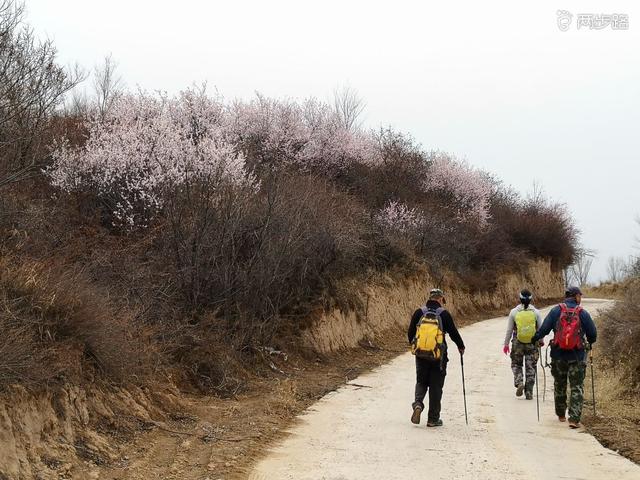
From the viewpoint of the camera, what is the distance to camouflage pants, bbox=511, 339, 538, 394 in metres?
11.7

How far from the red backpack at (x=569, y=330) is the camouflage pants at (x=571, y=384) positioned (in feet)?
0.87

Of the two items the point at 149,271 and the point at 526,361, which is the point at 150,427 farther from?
the point at 526,361

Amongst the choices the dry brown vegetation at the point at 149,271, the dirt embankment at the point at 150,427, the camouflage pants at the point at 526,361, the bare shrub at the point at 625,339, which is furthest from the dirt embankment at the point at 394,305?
the bare shrub at the point at 625,339

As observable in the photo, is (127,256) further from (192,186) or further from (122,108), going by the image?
(122,108)

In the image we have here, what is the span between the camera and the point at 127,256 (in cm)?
1352

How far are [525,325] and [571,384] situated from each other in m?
2.27

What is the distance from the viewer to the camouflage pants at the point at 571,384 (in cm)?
950

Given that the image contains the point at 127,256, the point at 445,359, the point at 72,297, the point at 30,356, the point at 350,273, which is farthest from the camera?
the point at 350,273

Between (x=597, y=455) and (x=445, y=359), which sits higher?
(x=445, y=359)

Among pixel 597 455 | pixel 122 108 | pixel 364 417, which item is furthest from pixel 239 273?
pixel 122 108

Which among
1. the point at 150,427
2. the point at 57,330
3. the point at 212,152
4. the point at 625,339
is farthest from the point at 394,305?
the point at 57,330

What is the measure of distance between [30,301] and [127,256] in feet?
19.0

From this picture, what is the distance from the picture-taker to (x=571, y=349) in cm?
968

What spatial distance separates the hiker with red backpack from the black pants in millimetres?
1872
